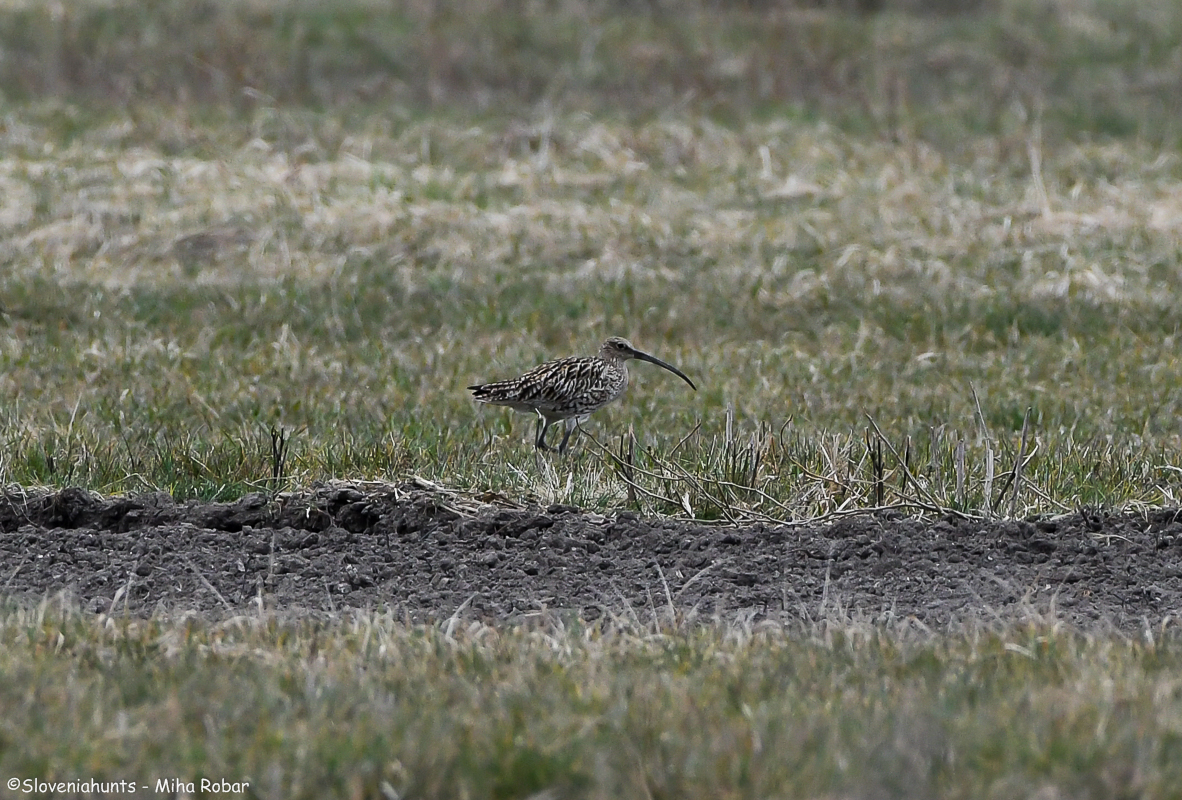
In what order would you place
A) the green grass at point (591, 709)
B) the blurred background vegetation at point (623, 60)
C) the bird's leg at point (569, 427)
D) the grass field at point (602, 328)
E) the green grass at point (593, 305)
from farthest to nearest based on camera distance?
the blurred background vegetation at point (623, 60), the bird's leg at point (569, 427), the green grass at point (593, 305), the grass field at point (602, 328), the green grass at point (591, 709)

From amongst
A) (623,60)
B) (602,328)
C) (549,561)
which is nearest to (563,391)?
(549,561)

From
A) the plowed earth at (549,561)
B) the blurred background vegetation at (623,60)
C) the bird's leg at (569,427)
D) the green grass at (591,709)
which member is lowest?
the bird's leg at (569,427)

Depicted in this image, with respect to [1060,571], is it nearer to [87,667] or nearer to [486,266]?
[87,667]

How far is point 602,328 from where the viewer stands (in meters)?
11.7

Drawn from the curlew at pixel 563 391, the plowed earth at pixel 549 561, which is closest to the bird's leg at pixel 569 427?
the curlew at pixel 563 391

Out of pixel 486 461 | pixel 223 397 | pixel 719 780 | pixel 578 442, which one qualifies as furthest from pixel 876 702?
pixel 223 397

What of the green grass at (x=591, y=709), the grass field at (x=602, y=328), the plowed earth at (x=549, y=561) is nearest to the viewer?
the green grass at (x=591, y=709)

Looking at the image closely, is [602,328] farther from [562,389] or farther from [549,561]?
[549,561]

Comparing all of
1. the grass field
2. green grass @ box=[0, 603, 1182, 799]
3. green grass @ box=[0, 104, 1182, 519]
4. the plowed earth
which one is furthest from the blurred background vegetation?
green grass @ box=[0, 603, 1182, 799]

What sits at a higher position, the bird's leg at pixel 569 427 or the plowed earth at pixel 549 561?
the plowed earth at pixel 549 561

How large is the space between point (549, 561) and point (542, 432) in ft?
7.74

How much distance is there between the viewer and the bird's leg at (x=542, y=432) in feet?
26.2

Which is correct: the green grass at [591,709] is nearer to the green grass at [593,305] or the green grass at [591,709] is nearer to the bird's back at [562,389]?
the green grass at [593,305]

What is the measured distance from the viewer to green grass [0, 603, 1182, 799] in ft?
11.5
